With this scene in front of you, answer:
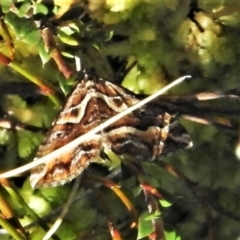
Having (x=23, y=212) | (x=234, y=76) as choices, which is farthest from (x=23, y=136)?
(x=234, y=76)

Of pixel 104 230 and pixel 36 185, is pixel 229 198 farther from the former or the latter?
pixel 36 185

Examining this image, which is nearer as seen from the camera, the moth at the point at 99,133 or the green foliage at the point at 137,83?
the moth at the point at 99,133

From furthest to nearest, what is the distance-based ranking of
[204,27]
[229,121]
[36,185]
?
[204,27]
[229,121]
[36,185]

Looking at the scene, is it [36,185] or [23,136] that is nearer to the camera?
[36,185]

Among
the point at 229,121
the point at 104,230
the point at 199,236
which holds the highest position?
the point at 229,121

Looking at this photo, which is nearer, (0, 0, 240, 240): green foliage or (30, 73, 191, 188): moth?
(30, 73, 191, 188): moth

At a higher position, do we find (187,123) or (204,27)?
(204,27)

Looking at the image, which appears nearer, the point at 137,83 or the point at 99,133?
the point at 99,133

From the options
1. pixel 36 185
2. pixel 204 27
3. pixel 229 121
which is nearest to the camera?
pixel 36 185
